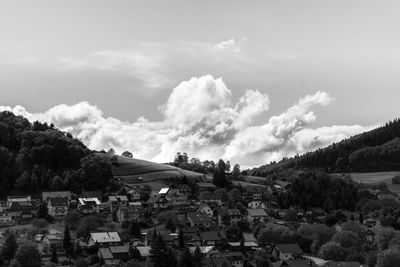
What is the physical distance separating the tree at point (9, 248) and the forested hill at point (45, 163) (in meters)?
39.6

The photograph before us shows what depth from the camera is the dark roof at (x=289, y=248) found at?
84.9 metres

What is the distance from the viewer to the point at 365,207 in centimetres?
11744

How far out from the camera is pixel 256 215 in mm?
104562

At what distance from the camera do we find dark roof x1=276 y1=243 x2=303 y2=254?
84.9 meters

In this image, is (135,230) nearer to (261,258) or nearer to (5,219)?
(261,258)

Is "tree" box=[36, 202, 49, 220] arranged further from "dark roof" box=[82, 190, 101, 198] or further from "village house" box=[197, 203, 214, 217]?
"village house" box=[197, 203, 214, 217]

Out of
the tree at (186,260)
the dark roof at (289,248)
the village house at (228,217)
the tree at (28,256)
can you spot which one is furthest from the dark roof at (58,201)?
the dark roof at (289,248)

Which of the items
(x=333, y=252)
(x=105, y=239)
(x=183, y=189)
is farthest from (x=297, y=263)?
(x=183, y=189)

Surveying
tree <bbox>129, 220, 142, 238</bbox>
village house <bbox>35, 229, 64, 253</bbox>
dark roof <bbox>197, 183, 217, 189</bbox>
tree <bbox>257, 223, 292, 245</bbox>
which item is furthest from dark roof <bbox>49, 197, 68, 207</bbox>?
tree <bbox>257, 223, 292, 245</bbox>

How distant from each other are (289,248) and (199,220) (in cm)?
1688

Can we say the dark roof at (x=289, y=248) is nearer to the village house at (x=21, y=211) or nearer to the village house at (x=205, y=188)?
the village house at (x=205, y=188)

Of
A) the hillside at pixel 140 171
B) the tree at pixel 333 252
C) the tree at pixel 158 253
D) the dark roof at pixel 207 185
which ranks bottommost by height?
the tree at pixel 333 252

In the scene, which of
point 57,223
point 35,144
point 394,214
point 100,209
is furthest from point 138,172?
point 394,214

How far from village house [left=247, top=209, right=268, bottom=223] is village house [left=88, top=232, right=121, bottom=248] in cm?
2373
